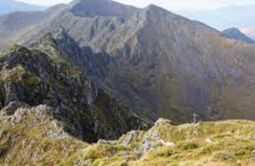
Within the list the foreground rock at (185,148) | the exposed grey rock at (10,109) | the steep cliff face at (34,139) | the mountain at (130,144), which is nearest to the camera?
the foreground rock at (185,148)

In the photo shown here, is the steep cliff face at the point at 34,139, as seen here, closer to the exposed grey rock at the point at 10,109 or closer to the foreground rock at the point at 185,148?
the exposed grey rock at the point at 10,109

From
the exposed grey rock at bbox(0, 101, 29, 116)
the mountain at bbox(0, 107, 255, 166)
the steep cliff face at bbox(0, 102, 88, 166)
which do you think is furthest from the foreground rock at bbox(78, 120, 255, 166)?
the exposed grey rock at bbox(0, 101, 29, 116)

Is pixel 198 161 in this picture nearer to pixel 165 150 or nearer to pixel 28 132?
pixel 165 150

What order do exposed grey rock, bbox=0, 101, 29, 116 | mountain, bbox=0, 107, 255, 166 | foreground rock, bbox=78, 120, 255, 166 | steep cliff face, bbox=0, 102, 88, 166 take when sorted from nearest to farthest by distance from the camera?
1. foreground rock, bbox=78, 120, 255, 166
2. mountain, bbox=0, 107, 255, 166
3. steep cliff face, bbox=0, 102, 88, 166
4. exposed grey rock, bbox=0, 101, 29, 116

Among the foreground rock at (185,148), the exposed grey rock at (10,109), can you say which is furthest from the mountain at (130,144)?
the exposed grey rock at (10,109)

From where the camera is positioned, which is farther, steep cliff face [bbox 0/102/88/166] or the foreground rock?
steep cliff face [bbox 0/102/88/166]

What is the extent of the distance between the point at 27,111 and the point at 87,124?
73077 mm

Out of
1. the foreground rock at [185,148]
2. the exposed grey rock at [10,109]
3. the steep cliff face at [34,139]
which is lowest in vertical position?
the exposed grey rock at [10,109]

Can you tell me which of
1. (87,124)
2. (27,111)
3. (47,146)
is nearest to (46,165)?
(47,146)

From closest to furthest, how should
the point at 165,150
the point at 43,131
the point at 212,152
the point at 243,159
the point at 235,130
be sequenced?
the point at 243,159
the point at 212,152
the point at 165,150
the point at 235,130
the point at 43,131

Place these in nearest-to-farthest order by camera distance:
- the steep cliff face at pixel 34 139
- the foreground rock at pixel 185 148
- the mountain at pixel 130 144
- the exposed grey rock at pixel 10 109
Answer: the foreground rock at pixel 185 148
the mountain at pixel 130 144
the steep cliff face at pixel 34 139
the exposed grey rock at pixel 10 109

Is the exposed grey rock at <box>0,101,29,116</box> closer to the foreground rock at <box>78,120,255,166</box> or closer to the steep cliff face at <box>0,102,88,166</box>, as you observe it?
the steep cliff face at <box>0,102,88,166</box>

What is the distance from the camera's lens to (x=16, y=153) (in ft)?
362

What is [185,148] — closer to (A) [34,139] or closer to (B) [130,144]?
(B) [130,144]
